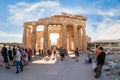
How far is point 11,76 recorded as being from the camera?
15.2m

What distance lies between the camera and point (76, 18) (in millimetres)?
44031

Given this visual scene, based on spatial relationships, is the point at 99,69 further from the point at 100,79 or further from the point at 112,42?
Answer: the point at 112,42

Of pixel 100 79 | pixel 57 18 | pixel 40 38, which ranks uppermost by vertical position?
pixel 57 18

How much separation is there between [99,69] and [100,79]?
0.81 metres

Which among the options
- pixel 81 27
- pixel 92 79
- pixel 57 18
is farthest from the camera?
pixel 81 27

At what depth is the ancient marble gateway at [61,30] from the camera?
4272 cm

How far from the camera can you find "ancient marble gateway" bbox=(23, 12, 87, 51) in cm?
4272

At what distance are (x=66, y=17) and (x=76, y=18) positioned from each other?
2.29m

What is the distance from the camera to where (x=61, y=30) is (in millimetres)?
45906

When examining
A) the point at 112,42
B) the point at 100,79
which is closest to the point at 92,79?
the point at 100,79

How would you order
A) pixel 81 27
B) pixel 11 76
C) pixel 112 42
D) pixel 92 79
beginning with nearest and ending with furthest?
pixel 92 79
pixel 11 76
pixel 81 27
pixel 112 42

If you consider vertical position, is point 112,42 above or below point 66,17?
below

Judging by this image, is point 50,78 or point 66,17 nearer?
point 50,78

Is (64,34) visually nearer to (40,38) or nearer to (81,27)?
(81,27)
